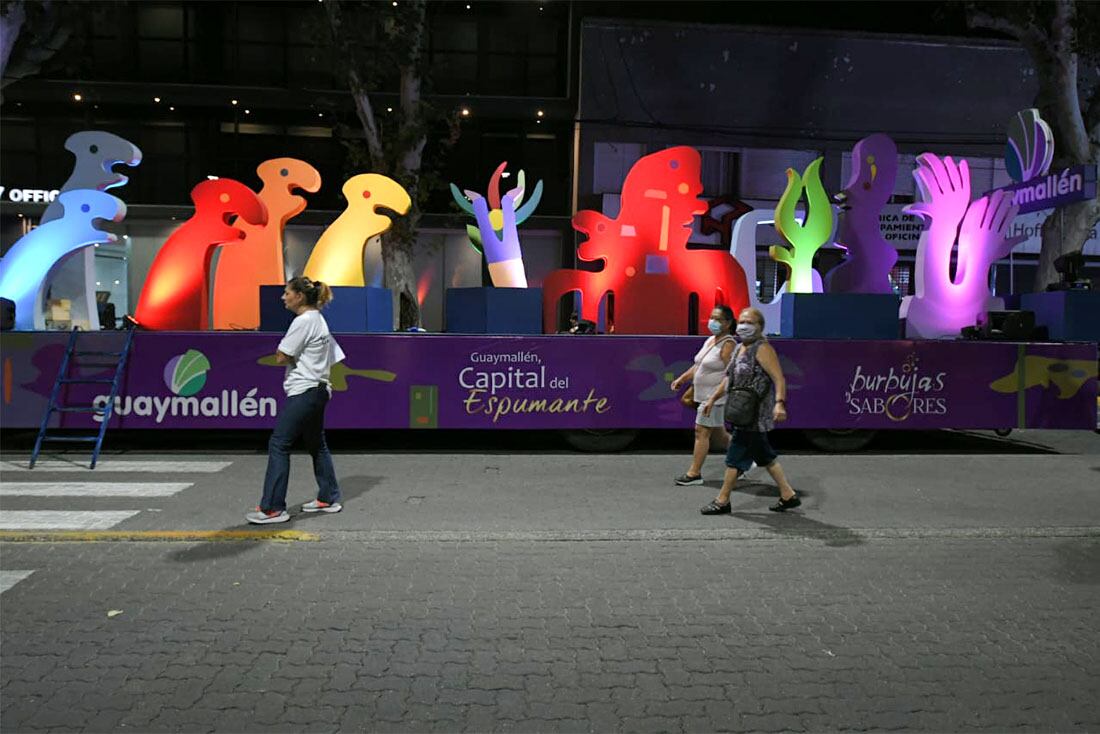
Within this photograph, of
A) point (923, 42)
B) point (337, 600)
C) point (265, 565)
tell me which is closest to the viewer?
point (337, 600)

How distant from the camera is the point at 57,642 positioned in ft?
13.7

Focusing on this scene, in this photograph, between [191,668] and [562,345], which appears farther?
[562,345]

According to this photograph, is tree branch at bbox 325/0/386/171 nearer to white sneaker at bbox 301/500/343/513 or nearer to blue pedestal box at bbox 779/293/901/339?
blue pedestal box at bbox 779/293/901/339

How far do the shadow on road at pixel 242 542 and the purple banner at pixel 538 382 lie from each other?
82.7 inches

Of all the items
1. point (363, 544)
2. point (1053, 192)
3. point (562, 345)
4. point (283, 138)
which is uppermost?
point (283, 138)

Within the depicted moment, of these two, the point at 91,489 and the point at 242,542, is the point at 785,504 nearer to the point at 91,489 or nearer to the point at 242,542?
the point at 242,542

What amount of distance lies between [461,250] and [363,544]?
63.0 feet

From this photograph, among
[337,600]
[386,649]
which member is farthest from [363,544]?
[386,649]

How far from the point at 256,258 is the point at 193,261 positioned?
76cm

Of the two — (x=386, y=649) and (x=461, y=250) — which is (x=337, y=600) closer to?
(x=386, y=649)

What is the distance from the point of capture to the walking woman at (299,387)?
255 inches

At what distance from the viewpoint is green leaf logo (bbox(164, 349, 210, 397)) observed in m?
9.80

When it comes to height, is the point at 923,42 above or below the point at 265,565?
above

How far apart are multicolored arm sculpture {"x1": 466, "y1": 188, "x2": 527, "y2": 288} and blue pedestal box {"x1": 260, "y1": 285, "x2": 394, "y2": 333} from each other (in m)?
1.60
